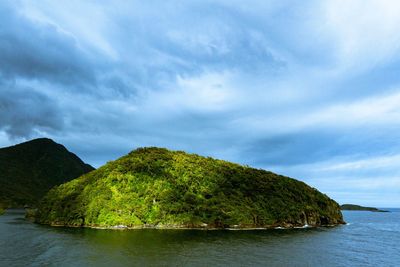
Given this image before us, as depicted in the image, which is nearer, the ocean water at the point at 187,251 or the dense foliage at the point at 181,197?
the ocean water at the point at 187,251

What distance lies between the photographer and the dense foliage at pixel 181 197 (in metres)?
96.0

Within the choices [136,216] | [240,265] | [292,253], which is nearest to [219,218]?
[136,216]

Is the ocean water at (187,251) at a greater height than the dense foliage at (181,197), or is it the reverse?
the dense foliage at (181,197)

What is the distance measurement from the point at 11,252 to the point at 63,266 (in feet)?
49.5

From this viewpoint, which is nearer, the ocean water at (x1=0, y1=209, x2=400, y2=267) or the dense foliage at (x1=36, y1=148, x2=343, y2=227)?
the ocean water at (x1=0, y1=209, x2=400, y2=267)

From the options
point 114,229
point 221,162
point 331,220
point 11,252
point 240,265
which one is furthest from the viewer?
point 221,162

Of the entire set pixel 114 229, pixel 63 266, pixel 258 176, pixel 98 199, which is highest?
pixel 258 176

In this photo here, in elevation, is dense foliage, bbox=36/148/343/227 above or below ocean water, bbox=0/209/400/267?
above

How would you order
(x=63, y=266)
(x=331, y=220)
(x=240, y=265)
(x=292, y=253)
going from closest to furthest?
(x=63, y=266) < (x=240, y=265) < (x=292, y=253) < (x=331, y=220)

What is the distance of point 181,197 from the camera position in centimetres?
10238

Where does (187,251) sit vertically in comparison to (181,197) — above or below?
below

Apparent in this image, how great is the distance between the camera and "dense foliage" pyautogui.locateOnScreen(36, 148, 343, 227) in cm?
9600

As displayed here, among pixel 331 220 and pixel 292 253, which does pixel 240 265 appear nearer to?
pixel 292 253

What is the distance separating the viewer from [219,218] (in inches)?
3826
